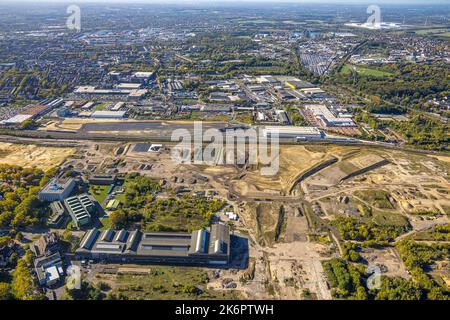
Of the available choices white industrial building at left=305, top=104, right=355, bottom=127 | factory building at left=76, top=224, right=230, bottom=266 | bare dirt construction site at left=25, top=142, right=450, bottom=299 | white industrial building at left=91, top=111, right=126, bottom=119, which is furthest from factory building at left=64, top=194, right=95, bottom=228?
white industrial building at left=305, top=104, right=355, bottom=127

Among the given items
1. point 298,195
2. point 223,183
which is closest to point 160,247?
point 223,183

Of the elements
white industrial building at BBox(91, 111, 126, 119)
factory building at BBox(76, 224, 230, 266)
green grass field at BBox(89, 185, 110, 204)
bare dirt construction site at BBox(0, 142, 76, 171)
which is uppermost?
white industrial building at BBox(91, 111, 126, 119)

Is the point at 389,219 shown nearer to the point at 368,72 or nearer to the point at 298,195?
the point at 298,195

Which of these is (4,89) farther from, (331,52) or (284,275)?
(331,52)

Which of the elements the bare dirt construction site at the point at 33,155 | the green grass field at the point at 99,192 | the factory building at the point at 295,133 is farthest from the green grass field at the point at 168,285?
the factory building at the point at 295,133

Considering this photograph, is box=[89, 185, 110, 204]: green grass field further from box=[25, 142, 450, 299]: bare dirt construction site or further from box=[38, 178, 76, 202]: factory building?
box=[25, 142, 450, 299]: bare dirt construction site

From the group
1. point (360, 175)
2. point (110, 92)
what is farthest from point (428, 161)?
point (110, 92)
